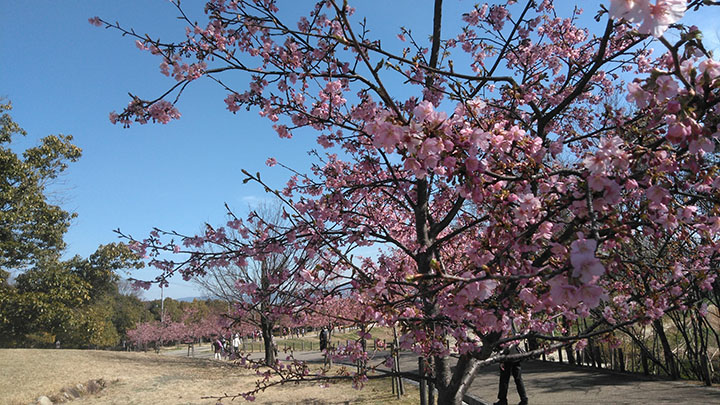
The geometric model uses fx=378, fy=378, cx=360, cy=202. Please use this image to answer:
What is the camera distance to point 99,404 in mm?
10297

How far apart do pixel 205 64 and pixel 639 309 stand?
14.6 feet

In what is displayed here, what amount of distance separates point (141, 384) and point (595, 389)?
43.1 ft

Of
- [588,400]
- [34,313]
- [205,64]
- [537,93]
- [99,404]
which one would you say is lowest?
[99,404]

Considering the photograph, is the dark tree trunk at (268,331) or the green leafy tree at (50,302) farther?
the green leafy tree at (50,302)

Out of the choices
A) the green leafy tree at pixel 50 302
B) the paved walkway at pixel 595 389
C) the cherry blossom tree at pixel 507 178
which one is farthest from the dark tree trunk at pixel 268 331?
the green leafy tree at pixel 50 302

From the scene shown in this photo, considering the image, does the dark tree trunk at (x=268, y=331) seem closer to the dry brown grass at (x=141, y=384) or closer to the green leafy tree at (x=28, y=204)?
the dry brown grass at (x=141, y=384)

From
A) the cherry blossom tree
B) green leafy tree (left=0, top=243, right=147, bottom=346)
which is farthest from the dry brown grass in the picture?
the cherry blossom tree

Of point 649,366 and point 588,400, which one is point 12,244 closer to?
point 588,400

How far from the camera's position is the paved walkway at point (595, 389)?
6655 millimetres

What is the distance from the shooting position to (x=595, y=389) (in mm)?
7809

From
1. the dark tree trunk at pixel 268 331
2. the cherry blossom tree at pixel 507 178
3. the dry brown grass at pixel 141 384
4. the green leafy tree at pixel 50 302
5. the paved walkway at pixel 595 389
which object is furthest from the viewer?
the green leafy tree at pixel 50 302

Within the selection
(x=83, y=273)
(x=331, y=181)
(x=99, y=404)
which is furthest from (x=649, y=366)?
(x=83, y=273)

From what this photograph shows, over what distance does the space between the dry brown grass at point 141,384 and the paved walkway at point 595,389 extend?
2.08m

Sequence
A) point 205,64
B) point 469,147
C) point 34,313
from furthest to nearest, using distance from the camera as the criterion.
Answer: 1. point 34,313
2. point 205,64
3. point 469,147
